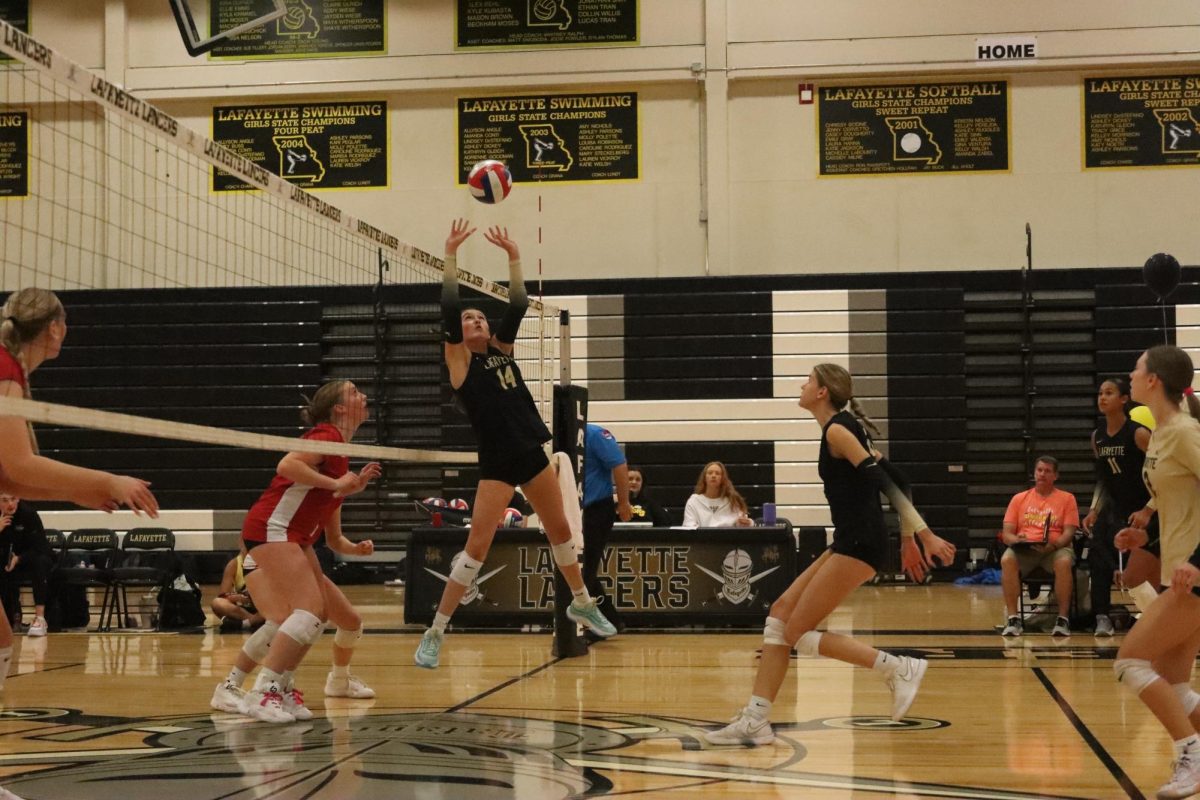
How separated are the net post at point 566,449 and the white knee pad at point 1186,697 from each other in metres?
4.37

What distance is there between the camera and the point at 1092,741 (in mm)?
5250

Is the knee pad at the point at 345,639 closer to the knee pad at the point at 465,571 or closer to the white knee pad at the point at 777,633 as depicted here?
the knee pad at the point at 465,571

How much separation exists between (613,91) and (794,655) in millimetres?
10016

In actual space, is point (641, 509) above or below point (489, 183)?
below

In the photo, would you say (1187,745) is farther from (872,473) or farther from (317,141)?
(317,141)

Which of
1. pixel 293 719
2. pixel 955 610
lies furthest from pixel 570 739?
pixel 955 610

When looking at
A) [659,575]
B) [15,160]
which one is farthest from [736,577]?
[15,160]

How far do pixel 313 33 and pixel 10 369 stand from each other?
14.1 m

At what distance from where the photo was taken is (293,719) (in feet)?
19.2

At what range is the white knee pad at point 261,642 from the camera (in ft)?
20.1

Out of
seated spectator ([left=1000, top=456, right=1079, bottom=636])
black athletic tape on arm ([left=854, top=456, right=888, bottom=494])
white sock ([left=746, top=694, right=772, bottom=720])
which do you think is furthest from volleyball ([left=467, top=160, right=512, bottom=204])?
seated spectator ([left=1000, top=456, right=1079, bottom=636])

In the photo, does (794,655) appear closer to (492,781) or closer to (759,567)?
(759,567)

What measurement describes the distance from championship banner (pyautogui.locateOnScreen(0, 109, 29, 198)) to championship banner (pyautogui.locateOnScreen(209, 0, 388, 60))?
2.64 metres

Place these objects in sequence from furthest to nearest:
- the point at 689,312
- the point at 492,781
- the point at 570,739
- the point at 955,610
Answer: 1. the point at 689,312
2. the point at 955,610
3. the point at 570,739
4. the point at 492,781
